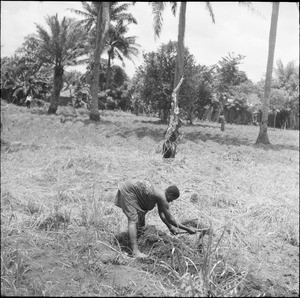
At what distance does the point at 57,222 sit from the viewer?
4785mm

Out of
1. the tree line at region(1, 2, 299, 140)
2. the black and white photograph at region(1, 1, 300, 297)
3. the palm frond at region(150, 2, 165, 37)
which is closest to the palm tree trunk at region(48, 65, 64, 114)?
the tree line at region(1, 2, 299, 140)

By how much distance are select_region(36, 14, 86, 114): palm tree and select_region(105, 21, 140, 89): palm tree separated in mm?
11634

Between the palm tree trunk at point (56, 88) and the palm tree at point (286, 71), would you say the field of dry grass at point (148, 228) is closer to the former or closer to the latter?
the palm tree trunk at point (56, 88)

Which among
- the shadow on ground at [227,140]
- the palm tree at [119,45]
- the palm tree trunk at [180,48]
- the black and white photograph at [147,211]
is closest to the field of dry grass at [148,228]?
the black and white photograph at [147,211]

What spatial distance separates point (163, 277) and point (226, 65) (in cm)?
2023

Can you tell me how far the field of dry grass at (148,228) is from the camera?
344cm

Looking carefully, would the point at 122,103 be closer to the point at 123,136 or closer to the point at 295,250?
the point at 123,136

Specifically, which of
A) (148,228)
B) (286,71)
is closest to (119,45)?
(286,71)

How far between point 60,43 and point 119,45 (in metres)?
14.3

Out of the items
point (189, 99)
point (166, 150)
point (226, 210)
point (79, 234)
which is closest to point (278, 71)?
point (189, 99)

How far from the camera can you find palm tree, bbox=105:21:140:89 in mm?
31048

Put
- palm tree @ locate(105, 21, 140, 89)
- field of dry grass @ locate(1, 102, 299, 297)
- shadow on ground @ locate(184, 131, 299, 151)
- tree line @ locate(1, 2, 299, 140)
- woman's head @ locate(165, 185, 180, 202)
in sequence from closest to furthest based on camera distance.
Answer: field of dry grass @ locate(1, 102, 299, 297)
woman's head @ locate(165, 185, 180, 202)
shadow on ground @ locate(184, 131, 299, 151)
tree line @ locate(1, 2, 299, 140)
palm tree @ locate(105, 21, 140, 89)

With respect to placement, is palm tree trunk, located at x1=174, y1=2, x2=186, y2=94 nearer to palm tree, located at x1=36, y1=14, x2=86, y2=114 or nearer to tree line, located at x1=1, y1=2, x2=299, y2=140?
tree line, located at x1=1, y1=2, x2=299, y2=140

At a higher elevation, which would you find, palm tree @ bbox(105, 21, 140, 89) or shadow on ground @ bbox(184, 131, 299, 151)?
palm tree @ bbox(105, 21, 140, 89)
